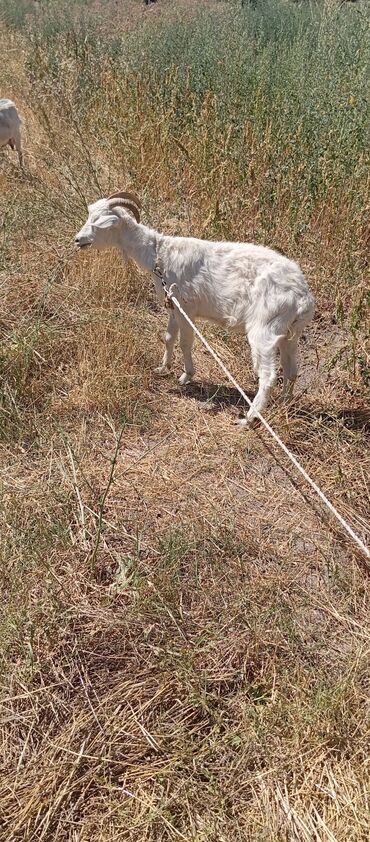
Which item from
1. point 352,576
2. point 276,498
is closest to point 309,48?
point 276,498

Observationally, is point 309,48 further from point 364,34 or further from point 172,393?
point 172,393

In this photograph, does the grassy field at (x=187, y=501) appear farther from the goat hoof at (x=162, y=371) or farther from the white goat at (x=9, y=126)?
the white goat at (x=9, y=126)

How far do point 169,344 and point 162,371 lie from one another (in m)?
0.21

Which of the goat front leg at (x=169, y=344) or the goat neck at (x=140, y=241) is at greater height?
the goat neck at (x=140, y=241)

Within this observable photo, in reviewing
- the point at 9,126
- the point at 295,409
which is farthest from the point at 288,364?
the point at 9,126

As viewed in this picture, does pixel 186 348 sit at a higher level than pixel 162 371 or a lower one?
higher

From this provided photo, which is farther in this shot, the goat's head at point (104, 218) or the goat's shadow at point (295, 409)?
the goat's head at point (104, 218)

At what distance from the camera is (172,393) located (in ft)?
13.9

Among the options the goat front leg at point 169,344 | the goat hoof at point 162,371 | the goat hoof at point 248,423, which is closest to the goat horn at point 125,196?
the goat front leg at point 169,344

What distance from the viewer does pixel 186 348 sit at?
13.9 feet

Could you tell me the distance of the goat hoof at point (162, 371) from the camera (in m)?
4.37

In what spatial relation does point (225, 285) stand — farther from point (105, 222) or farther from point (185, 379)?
point (105, 222)

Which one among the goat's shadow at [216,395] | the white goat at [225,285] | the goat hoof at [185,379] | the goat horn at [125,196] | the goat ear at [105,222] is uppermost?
the goat horn at [125,196]

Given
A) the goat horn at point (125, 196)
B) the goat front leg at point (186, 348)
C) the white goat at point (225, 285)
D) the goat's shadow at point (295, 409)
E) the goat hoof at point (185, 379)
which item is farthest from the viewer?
the goat hoof at point (185, 379)
